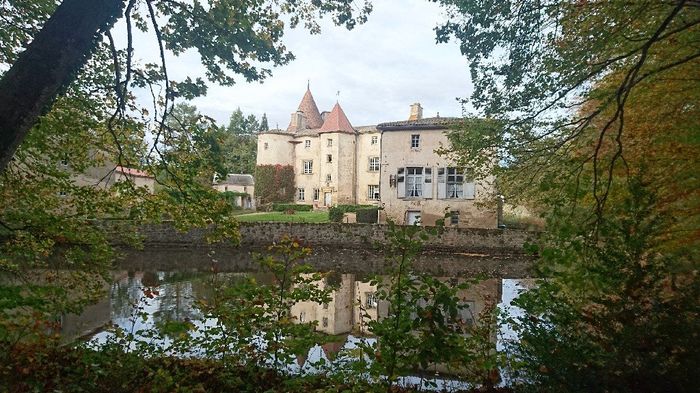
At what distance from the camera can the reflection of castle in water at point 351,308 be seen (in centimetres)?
783

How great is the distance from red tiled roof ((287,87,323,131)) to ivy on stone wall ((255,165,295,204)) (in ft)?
22.5

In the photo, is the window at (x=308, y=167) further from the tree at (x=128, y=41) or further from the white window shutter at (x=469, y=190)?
the tree at (x=128, y=41)

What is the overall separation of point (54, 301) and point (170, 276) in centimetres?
1030

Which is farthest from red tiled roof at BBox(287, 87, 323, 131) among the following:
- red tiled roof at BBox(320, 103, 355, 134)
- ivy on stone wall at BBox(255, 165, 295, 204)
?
A: ivy on stone wall at BBox(255, 165, 295, 204)

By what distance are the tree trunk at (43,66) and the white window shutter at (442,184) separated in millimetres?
24866

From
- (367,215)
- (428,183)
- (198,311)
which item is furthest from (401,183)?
(198,311)

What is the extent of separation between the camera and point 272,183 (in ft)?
132

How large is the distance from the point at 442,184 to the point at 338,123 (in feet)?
54.2

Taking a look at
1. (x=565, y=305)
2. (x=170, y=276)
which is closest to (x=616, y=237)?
(x=565, y=305)

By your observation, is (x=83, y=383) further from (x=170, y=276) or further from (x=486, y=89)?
(x=170, y=276)

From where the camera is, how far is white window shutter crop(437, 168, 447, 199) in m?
26.3

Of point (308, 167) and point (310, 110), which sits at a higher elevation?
point (310, 110)

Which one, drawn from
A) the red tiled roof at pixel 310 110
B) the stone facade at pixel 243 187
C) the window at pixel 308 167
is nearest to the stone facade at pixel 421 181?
the window at pixel 308 167

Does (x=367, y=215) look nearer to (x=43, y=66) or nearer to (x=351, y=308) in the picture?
(x=351, y=308)
